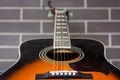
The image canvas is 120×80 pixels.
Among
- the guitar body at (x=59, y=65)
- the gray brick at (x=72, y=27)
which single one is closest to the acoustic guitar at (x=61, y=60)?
the guitar body at (x=59, y=65)

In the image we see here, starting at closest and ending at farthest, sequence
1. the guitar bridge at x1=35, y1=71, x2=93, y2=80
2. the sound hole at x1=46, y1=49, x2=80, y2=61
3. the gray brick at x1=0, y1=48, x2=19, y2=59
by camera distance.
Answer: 1. the guitar bridge at x1=35, y1=71, x2=93, y2=80
2. the sound hole at x1=46, y1=49, x2=80, y2=61
3. the gray brick at x1=0, y1=48, x2=19, y2=59

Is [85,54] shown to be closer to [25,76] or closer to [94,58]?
[94,58]

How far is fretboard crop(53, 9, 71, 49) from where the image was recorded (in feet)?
3.86

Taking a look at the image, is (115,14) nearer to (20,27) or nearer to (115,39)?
(115,39)

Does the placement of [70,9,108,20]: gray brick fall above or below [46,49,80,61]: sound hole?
above

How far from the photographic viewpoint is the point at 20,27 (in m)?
1.46

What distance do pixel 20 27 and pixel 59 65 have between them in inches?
18.7

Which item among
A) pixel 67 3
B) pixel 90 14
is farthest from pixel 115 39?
pixel 67 3

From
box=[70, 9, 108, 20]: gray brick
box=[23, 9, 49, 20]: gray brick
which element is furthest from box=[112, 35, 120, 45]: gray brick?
box=[23, 9, 49, 20]: gray brick

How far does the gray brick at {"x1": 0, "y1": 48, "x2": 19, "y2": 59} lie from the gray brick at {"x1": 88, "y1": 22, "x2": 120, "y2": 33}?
387 millimetres

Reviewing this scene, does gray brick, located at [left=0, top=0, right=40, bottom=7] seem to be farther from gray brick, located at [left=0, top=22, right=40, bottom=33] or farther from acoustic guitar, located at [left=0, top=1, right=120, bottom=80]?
acoustic guitar, located at [left=0, top=1, right=120, bottom=80]

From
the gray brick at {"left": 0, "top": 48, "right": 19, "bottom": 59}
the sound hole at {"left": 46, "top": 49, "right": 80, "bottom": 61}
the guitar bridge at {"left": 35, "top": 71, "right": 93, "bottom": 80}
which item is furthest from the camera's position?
the gray brick at {"left": 0, "top": 48, "right": 19, "bottom": 59}

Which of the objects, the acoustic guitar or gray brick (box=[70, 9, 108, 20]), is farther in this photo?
gray brick (box=[70, 9, 108, 20])

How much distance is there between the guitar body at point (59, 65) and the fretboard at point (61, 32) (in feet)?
0.12
